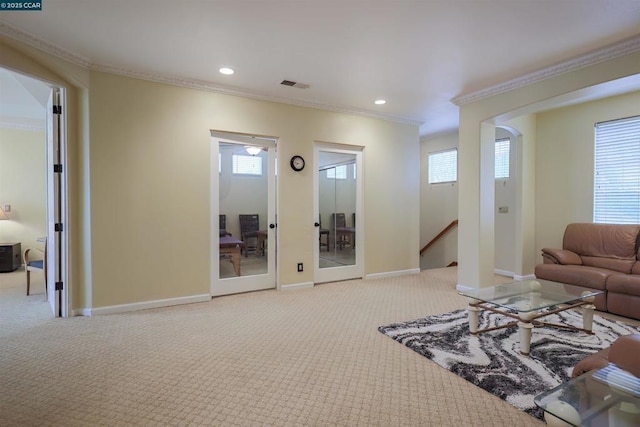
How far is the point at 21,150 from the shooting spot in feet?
20.1

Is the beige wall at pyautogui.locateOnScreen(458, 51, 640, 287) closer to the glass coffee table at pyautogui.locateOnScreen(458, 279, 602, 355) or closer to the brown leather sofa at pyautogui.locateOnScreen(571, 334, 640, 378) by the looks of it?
the glass coffee table at pyautogui.locateOnScreen(458, 279, 602, 355)

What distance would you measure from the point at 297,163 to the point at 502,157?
3724 mm

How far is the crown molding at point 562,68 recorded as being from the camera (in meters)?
3.04

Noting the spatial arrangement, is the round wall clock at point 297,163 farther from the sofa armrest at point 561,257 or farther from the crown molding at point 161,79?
the sofa armrest at point 561,257

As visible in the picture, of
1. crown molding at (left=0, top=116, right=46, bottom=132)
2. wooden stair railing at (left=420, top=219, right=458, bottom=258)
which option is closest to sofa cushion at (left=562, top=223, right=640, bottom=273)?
wooden stair railing at (left=420, top=219, right=458, bottom=258)

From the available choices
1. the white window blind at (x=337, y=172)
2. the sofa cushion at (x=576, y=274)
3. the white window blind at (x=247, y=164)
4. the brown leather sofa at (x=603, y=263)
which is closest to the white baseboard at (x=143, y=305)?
the white window blind at (x=247, y=164)

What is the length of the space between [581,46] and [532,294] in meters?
2.46

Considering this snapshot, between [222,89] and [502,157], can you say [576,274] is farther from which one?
[222,89]

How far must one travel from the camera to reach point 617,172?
4.52 m

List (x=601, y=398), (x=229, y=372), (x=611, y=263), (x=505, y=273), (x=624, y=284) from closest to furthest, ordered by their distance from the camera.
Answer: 1. (x=601, y=398)
2. (x=229, y=372)
3. (x=624, y=284)
4. (x=611, y=263)
5. (x=505, y=273)

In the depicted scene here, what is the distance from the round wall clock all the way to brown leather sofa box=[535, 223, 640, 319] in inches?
142

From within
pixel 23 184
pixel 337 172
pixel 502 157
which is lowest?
pixel 23 184

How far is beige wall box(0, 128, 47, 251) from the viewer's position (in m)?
6.04

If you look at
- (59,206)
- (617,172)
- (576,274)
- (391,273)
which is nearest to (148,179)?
(59,206)
